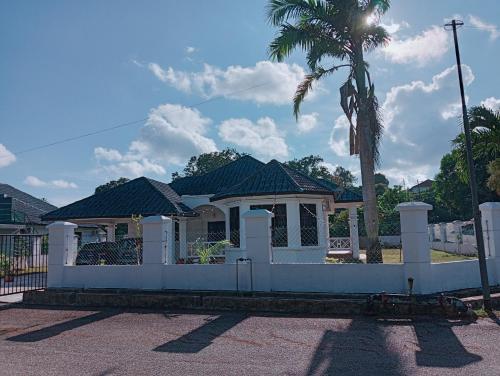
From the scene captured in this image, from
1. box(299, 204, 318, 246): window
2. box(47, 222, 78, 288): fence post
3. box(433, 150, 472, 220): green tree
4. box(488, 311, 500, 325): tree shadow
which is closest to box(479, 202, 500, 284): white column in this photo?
box(488, 311, 500, 325): tree shadow

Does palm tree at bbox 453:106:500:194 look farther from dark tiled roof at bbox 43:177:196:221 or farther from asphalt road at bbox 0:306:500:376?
dark tiled roof at bbox 43:177:196:221

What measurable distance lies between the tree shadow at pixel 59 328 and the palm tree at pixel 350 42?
313 inches

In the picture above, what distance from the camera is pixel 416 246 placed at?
8914 millimetres

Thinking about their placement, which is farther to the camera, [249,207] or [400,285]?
[249,207]

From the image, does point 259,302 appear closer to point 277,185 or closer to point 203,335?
point 203,335

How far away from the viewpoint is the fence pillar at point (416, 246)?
8859 millimetres

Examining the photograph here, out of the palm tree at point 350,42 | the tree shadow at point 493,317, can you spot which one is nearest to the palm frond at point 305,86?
the palm tree at point 350,42

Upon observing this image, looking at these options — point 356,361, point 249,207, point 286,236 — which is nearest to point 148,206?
point 249,207

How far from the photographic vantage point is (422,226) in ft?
29.5

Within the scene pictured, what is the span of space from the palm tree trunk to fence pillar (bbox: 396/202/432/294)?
10.9ft

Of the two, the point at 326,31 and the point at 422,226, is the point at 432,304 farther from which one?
the point at 326,31

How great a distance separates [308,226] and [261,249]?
575cm

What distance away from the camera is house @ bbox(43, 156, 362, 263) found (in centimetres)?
1512

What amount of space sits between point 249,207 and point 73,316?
7.85m
